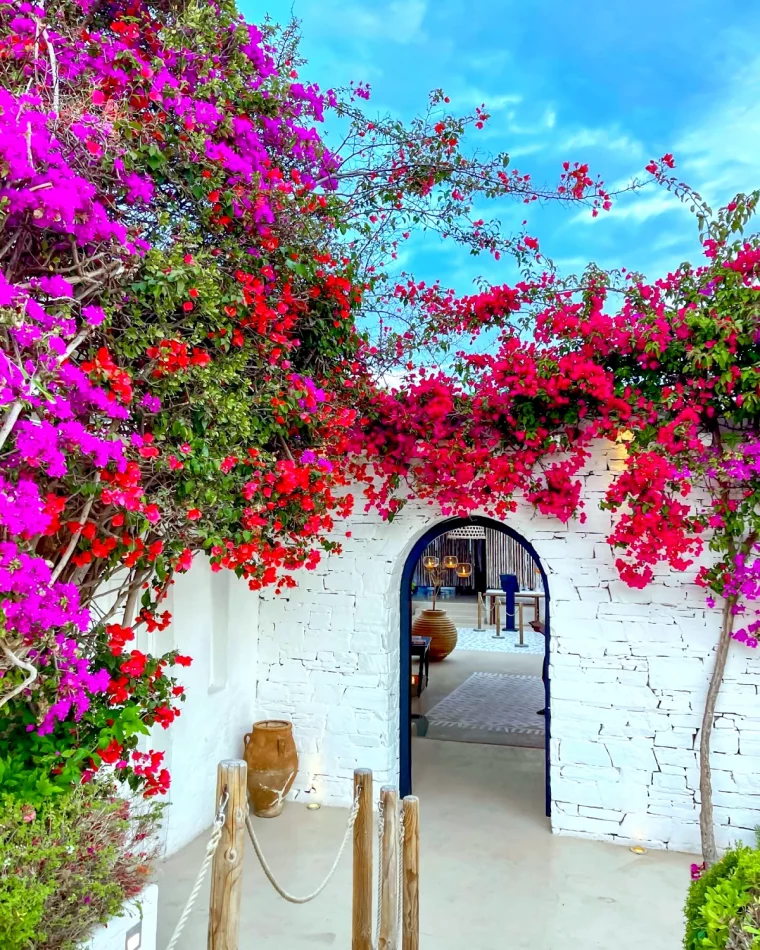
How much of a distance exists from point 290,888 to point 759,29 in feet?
22.3

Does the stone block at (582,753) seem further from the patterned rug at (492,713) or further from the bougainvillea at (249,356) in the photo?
the patterned rug at (492,713)

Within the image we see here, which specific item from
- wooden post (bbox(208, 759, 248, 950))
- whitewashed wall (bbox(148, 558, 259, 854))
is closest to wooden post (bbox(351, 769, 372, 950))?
wooden post (bbox(208, 759, 248, 950))

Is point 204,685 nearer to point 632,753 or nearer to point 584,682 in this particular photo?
point 584,682

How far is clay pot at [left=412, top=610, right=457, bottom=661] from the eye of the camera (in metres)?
11.5

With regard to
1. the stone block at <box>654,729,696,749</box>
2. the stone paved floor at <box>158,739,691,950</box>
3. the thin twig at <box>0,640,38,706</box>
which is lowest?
the stone paved floor at <box>158,739,691,950</box>

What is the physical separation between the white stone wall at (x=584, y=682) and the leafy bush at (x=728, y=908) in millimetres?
2397

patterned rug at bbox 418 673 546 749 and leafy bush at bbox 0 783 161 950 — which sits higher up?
leafy bush at bbox 0 783 161 950

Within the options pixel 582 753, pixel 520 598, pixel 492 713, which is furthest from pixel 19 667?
pixel 520 598

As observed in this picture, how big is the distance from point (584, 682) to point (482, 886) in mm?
1564

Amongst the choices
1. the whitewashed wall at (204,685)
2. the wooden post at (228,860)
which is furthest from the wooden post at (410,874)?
the whitewashed wall at (204,685)

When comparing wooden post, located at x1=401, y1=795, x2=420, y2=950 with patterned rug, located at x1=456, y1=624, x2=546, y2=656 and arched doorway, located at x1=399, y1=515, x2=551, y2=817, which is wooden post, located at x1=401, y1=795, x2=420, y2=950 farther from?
patterned rug, located at x1=456, y1=624, x2=546, y2=656

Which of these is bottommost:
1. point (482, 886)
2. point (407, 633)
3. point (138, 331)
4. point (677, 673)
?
point (482, 886)

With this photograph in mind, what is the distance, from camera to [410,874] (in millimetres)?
2996

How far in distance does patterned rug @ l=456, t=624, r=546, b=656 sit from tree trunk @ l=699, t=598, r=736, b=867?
8.59m
